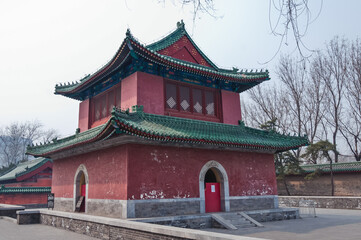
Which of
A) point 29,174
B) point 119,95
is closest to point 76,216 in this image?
point 119,95

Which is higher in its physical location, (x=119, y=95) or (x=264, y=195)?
(x=119, y=95)

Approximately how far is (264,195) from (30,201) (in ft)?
61.8

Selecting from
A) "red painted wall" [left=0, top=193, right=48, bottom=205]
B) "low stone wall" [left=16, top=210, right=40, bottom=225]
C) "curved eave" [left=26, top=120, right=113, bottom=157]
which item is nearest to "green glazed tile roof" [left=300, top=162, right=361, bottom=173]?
"curved eave" [left=26, top=120, right=113, bottom=157]

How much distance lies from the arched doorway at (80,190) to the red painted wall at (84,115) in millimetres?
2373

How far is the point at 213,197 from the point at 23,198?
17522mm

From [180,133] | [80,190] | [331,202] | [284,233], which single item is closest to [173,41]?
[180,133]

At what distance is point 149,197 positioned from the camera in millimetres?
11180

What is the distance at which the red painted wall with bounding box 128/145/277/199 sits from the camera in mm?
11164

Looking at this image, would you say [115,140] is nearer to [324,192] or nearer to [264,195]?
[264,195]

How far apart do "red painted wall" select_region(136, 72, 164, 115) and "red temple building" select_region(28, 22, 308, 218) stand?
45 millimetres

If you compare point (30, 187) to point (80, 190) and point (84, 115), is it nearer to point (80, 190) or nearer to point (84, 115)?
point (80, 190)

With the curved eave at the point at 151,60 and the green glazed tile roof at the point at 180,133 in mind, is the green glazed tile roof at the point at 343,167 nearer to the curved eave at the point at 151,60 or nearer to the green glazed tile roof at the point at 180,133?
the green glazed tile roof at the point at 180,133

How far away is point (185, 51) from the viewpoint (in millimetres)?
15789

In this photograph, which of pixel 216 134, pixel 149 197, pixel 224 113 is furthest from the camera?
pixel 224 113
